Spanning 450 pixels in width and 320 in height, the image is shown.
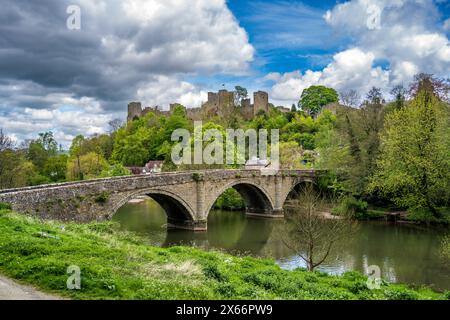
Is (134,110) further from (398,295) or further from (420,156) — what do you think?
(398,295)

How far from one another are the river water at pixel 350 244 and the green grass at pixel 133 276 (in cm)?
838

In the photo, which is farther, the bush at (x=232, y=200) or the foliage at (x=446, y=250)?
the bush at (x=232, y=200)

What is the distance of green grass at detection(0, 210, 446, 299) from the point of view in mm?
8094

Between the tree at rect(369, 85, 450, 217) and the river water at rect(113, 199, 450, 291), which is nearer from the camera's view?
the river water at rect(113, 199, 450, 291)

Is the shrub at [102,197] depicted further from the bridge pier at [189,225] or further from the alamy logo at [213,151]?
the alamy logo at [213,151]

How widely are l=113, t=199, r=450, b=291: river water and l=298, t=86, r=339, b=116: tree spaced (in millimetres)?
55054

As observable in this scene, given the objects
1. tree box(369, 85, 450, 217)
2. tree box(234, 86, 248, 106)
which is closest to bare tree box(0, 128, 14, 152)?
→ tree box(369, 85, 450, 217)

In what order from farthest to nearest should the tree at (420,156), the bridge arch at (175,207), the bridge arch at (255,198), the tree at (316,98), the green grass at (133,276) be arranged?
the tree at (316,98) < the bridge arch at (255,198) < the tree at (420,156) < the bridge arch at (175,207) < the green grass at (133,276)

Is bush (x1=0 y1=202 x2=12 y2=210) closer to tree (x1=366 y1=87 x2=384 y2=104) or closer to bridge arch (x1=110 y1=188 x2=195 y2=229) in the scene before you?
bridge arch (x1=110 y1=188 x2=195 y2=229)

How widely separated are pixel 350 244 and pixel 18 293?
2299 cm

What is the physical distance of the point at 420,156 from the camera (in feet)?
103

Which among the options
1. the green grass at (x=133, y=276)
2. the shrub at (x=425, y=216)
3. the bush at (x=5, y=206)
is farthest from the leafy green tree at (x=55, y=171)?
the green grass at (x=133, y=276)

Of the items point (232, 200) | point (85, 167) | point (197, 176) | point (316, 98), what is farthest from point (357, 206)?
point (316, 98)

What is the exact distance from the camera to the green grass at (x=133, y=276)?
8.09 meters
